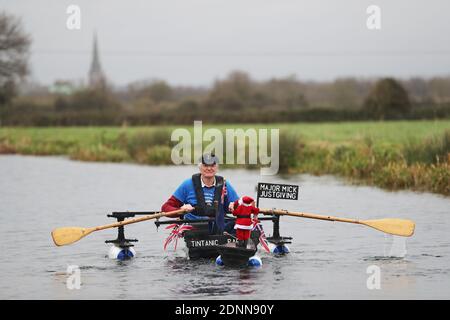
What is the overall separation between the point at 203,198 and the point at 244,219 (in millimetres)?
1378

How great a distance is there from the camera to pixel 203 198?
1645 cm

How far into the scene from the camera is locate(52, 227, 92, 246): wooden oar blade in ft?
53.6

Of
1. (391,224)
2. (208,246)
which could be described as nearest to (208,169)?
(208,246)

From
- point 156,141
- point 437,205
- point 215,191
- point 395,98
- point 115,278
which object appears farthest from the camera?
point 395,98

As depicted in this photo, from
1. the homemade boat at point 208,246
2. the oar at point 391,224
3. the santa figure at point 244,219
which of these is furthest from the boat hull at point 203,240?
the oar at point 391,224

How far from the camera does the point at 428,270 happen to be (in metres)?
15.6

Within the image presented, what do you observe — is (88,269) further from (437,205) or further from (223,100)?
(223,100)

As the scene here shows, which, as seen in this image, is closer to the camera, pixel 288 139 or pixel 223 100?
pixel 288 139

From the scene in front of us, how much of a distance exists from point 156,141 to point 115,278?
2414 centimetres

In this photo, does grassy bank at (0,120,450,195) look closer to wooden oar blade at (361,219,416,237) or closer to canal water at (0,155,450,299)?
canal water at (0,155,450,299)

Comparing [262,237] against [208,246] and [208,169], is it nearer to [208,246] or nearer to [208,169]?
[208,246]

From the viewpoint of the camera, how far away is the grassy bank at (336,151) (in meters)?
26.7
